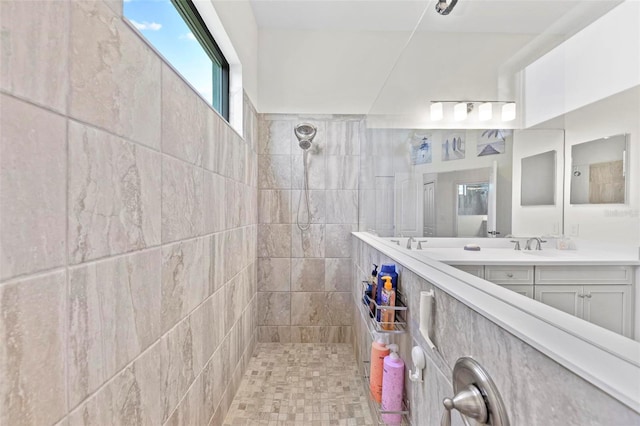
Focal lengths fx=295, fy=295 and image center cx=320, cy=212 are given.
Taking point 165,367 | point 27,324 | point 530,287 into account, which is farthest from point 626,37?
point 165,367

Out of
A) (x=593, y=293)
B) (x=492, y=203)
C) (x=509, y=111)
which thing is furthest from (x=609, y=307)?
(x=509, y=111)

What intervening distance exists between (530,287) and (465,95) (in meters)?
1.19

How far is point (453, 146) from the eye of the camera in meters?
1.50

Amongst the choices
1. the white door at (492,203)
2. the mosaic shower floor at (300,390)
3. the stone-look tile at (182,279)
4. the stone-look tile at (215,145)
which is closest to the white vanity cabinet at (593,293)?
the white door at (492,203)

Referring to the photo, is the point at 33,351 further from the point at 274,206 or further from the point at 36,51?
the point at 274,206

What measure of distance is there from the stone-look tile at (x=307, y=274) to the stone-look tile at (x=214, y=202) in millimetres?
1137

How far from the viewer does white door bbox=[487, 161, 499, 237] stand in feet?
3.34

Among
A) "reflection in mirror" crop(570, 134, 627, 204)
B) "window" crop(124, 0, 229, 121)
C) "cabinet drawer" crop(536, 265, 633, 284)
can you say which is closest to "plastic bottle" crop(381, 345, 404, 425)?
"cabinet drawer" crop(536, 265, 633, 284)

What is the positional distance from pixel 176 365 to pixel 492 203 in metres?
1.23

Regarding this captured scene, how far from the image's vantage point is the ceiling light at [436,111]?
1.63 m

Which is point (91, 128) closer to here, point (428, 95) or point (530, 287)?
point (530, 287)

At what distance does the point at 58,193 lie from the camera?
527mm

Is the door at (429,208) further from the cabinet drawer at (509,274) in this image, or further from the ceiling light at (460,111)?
the cabinet drawer at (509,274)

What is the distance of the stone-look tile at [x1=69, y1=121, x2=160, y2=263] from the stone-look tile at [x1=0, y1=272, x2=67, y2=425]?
0.09 meters
